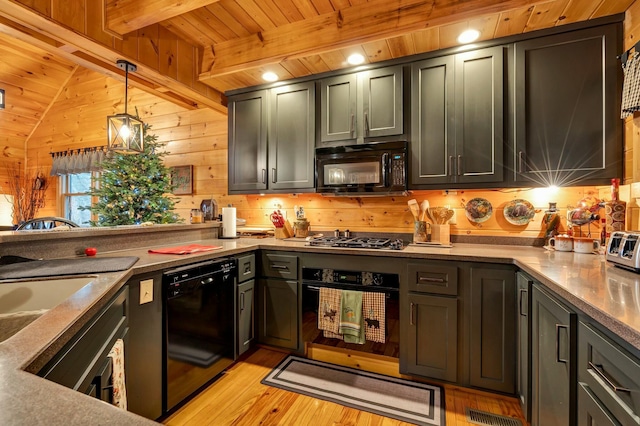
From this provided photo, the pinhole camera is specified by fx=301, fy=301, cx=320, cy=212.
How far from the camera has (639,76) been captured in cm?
162

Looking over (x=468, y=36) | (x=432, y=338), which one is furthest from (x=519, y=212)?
(x=468, y=36)

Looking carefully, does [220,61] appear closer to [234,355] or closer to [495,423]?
[234,355]

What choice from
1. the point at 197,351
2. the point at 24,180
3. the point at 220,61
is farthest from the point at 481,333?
the point at 24,180

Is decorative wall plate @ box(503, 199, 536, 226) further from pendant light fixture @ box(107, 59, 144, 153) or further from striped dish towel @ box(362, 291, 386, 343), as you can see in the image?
pendant light fixture @ box(107, 59, 144, 153)

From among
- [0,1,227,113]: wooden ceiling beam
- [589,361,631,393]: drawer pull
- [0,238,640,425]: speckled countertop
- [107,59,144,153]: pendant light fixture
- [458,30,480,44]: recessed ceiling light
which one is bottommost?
[589,361,631,393]: drawer pull

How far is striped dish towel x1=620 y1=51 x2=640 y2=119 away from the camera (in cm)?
164

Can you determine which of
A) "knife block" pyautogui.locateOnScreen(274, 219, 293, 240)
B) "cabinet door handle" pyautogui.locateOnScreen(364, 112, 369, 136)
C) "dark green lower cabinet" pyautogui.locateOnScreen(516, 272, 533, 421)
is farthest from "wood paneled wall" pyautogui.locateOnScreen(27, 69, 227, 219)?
"dark green lower cabinet" pyautogui.locateOnScreen(516, 272, 533, 421)

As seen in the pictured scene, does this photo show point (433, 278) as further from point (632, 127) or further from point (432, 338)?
point (632, 127)

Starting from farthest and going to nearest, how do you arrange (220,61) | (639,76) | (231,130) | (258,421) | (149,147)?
(149,147) < (231,130) < (220,61) < (258,421) < (639,76)

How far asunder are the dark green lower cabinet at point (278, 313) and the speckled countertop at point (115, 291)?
474 millimetres

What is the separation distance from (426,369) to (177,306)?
166cm

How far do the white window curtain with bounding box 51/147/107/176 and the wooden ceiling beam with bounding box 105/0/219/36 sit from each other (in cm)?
279

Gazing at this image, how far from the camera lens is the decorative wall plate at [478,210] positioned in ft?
7.94

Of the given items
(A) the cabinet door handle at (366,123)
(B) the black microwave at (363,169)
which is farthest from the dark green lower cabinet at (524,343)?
(A) the cabinet door handle at (366,123)
